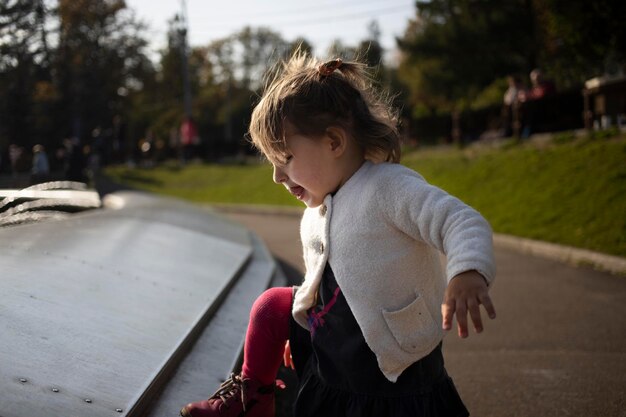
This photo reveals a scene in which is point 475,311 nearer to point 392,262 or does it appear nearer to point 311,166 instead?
point 392,262

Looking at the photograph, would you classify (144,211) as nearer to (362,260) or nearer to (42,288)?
(42,288)

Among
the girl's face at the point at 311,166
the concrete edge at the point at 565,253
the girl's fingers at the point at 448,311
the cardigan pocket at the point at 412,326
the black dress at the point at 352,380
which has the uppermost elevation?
the girl's face at the point at 311,166

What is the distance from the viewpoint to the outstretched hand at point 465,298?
1717 mm

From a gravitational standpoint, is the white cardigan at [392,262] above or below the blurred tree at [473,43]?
below

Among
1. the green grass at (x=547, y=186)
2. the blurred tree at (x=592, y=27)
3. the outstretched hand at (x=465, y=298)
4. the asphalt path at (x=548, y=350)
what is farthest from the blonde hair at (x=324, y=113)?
the blurred tree at (x=592, y=27)

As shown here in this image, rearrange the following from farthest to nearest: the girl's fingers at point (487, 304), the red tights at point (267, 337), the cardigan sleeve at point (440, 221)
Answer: the red tights at point (267, 337), the cardigan sleeve at point (440, 221), the girl's fingers at point (487, 304)

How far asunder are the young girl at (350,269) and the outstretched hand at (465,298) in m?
0.14

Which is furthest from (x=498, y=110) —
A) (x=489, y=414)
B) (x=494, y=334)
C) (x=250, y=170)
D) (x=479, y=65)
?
(x=489, y=414)

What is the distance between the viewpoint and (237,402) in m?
2.35

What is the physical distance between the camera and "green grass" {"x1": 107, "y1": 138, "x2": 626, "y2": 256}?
26.2 feet

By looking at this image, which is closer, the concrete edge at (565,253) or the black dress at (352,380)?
the black dress at (352,380)

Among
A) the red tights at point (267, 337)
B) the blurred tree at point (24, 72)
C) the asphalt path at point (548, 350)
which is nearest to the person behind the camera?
the red tights at point (267, 337)

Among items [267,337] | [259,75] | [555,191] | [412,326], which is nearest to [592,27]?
[555,191]

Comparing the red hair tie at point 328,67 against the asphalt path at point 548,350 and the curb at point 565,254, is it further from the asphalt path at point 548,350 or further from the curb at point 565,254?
the curb at point 565,254
